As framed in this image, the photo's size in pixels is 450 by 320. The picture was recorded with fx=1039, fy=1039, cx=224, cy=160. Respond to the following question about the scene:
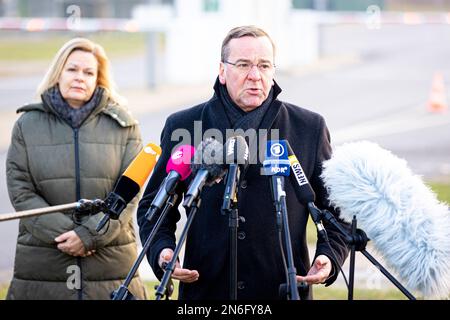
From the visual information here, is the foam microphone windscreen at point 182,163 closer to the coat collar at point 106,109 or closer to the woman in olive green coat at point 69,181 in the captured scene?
the woman in olive green coat at point 69,181

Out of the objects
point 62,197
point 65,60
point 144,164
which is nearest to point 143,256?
point 144,164

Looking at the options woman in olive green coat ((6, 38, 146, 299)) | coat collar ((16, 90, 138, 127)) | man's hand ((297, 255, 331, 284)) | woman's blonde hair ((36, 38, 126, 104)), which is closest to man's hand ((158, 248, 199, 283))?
man's hand ((297, 255, 331, 284))

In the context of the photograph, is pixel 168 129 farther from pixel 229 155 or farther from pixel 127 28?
pixel 127 28

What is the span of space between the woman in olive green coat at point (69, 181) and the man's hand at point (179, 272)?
131 cm

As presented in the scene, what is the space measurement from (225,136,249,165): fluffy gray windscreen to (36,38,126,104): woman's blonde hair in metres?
2.39

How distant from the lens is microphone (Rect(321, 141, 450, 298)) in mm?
4297

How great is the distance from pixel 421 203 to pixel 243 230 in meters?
0.91

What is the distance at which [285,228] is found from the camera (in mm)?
3926

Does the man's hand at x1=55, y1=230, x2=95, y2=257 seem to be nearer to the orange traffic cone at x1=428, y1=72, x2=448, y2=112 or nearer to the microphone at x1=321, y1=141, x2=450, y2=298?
the microphone at x1=321, y1=141, x2=450, y2=298

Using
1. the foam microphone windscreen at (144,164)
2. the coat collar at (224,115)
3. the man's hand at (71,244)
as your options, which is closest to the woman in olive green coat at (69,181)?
the man's hand at (71,244)

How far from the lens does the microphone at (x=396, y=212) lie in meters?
4.30

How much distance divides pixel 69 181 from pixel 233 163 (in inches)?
89.2
